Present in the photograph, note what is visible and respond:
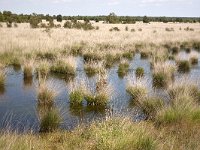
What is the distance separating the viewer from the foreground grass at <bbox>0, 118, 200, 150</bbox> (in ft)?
19.8

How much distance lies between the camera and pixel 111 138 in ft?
19.9

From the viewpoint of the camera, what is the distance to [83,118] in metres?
8.93

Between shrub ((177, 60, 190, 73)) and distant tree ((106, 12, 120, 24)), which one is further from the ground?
distant tree ((106, 12, 120, 24))

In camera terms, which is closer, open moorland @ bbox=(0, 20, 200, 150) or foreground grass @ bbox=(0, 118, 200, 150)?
foreground grass @ bbox=(0, 118, 200, 150)

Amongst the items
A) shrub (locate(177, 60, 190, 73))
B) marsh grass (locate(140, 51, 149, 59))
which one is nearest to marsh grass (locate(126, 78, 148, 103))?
shrub (locate(177, 60, 190, 73))

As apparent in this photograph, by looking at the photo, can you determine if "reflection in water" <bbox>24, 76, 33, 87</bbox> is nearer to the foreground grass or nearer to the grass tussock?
the grass tussock

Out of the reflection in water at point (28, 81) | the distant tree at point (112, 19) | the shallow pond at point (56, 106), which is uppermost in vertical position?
the distant tree at point (112, 19)

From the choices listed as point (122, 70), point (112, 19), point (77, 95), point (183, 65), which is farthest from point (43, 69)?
point (112, 19)

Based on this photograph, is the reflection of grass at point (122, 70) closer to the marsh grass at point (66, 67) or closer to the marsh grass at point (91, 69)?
the marsh grass at point (91, 69)

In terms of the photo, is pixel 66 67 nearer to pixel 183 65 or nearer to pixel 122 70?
pixel 122 70

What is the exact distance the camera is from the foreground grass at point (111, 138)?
6.05 m

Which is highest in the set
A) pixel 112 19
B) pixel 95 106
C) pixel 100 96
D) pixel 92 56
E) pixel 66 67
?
pixel 112 19

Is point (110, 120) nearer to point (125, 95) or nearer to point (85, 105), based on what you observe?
point (85, 105)

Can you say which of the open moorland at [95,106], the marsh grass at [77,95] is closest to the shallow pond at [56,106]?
the open moorland at [95,106]
